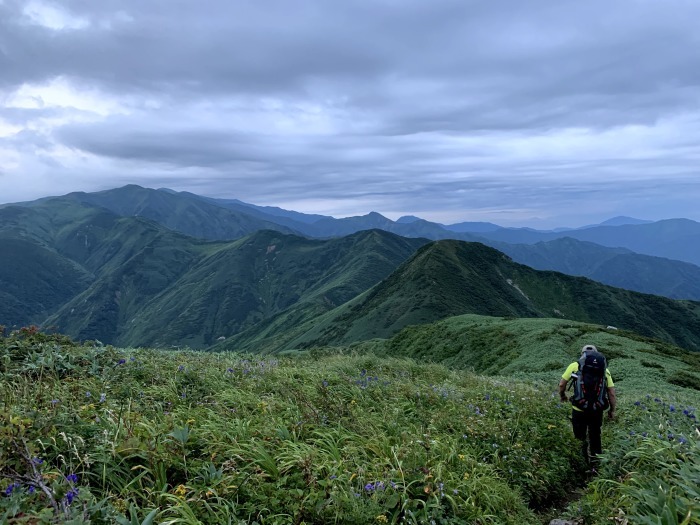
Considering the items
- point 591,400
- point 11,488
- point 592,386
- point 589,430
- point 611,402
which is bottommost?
point 589,430

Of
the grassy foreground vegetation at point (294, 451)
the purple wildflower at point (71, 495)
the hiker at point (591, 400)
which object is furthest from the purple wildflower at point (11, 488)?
the hiker at point (591, 400)

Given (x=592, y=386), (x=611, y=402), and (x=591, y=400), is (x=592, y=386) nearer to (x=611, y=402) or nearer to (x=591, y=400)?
(x=591, y=400)

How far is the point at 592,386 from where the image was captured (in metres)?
8.77

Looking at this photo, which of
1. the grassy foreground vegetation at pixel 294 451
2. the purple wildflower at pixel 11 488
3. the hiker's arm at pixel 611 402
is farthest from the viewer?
the hiker's arm at pixel 611 402

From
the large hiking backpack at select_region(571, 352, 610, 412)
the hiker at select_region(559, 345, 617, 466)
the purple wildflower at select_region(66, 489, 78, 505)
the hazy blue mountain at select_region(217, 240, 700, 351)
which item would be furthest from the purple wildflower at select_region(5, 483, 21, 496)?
the hazy blue mountain at select_region(217, 240, 700, 351)

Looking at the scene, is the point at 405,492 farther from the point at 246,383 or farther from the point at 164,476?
the point at 246,383

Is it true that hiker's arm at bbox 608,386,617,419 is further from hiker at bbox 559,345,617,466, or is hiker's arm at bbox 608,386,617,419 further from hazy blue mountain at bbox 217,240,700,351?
hazy blue mountain at bbox 217,240,700,351

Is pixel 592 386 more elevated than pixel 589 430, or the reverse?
pixel 592 386

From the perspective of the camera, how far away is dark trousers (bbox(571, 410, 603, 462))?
8.66 metres

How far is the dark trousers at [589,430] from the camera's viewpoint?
28.4ft

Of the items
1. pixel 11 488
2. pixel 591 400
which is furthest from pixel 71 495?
pixel 591 400

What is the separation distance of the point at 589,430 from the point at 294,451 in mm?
6664

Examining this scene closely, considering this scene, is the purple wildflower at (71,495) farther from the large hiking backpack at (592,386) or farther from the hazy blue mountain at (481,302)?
the hazy blue mountain at (481,302)

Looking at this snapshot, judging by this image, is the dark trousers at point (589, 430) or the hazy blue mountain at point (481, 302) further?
the hazy blue mountain at point (481, 302)
